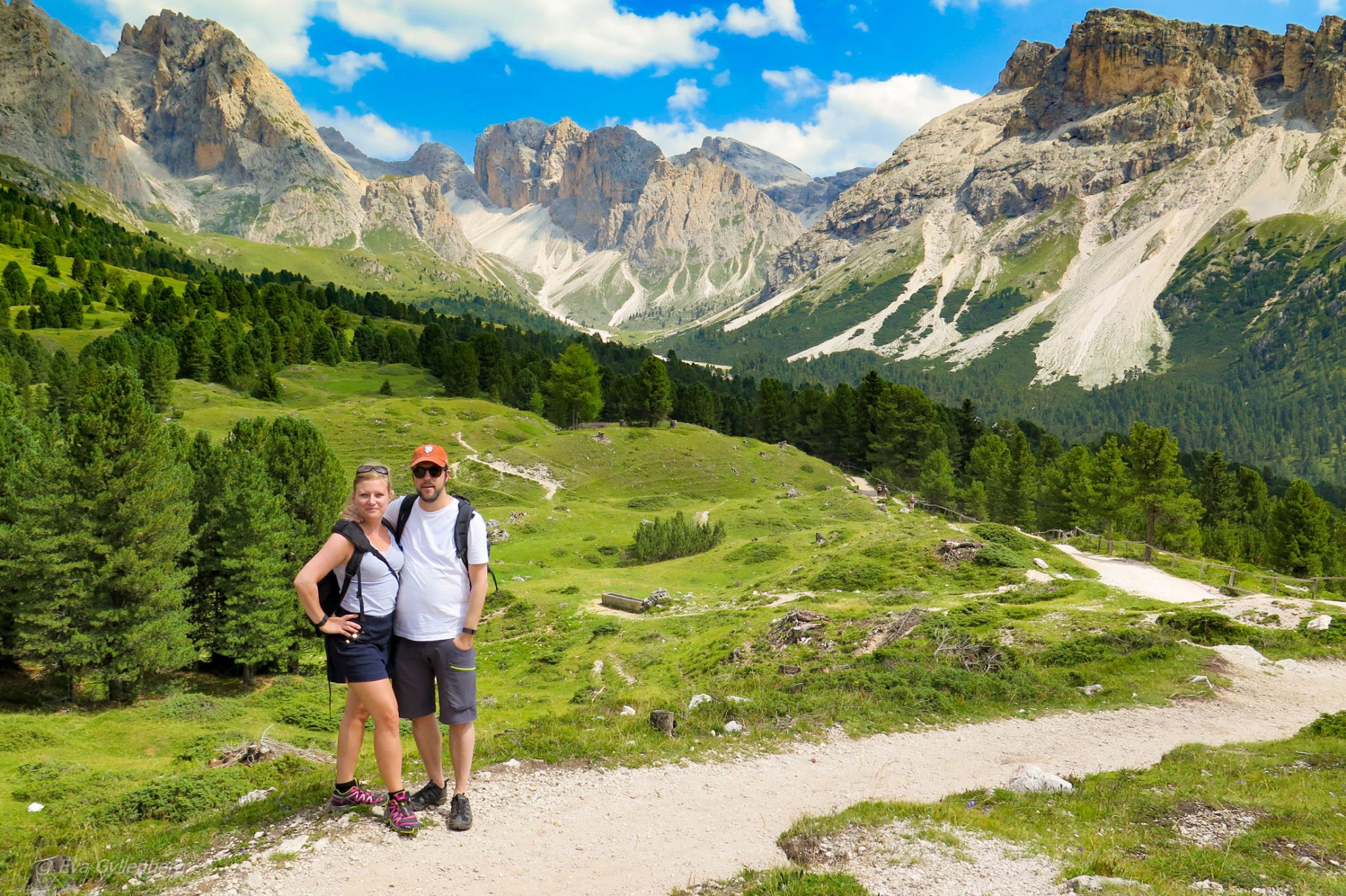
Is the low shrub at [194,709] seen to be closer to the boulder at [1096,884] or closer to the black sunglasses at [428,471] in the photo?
the black sunglasses at [428,471]

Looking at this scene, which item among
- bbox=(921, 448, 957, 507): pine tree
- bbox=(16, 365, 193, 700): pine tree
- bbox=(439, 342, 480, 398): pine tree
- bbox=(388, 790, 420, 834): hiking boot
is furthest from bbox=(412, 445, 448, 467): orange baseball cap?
bbox=(439, 342, 480, 398): pine tree

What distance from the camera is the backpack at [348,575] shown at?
27.9 ft

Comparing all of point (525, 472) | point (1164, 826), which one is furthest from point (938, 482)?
point (1164, 826)

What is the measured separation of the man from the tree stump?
6.08 metres

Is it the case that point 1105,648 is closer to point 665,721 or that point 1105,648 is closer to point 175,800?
point 665,721

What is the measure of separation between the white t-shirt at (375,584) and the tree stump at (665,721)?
7955mm

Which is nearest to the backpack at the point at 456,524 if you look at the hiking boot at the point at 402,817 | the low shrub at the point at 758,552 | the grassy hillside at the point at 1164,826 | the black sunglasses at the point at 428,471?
the black sunglasses at the point at 428,471

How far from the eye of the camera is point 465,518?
9.09m

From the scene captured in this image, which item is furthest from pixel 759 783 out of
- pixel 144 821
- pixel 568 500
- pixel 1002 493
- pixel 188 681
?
pixel 1002 493

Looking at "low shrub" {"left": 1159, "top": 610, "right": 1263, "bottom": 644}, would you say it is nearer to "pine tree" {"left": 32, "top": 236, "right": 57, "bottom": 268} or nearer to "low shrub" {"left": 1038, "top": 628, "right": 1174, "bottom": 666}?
"low shrub" {"left": 1038, "top": 628, "right": 1174, "bottom": 666}

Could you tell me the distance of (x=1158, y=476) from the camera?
49.6m

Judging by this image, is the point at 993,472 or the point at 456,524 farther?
the point at 993,472

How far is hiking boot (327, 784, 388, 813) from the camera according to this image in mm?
9461

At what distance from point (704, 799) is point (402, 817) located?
5043 mm
